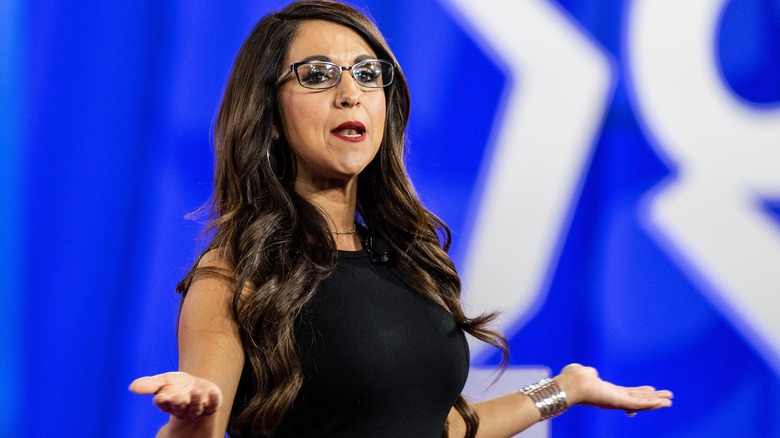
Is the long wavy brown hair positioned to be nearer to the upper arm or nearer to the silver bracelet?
the upper arm

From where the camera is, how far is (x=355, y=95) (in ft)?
4.91

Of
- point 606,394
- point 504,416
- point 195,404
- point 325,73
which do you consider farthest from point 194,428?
point 606,394

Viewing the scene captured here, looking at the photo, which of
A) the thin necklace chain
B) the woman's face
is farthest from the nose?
the thin necklace chain

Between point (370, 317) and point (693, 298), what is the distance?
4.19ft

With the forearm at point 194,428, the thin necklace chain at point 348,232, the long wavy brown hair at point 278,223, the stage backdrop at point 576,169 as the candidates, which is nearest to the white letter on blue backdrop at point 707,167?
the stage backdrop at point 576,169

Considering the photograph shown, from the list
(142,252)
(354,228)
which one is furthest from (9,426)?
(354,228)

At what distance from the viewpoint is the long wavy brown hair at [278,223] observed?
1319 millimetres

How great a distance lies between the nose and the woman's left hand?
0.69 m

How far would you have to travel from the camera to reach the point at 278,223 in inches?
56.7

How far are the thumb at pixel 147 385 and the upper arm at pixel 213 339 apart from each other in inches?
9.0

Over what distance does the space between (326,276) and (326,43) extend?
40cm

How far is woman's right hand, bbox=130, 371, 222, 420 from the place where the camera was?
981 mm

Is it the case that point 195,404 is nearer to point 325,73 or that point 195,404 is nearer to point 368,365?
point 368,365

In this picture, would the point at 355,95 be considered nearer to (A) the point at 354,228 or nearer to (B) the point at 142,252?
(A) the point at 354,228
